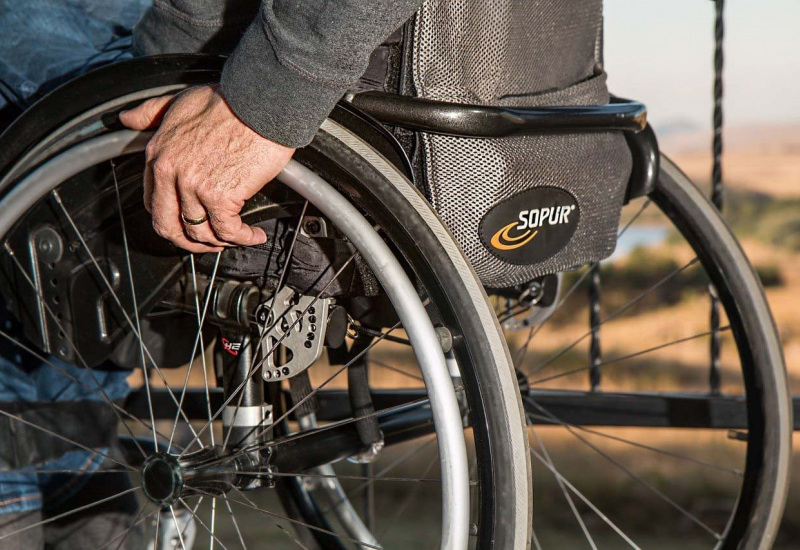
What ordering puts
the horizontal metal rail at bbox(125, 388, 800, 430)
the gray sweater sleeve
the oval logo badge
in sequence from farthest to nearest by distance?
the horizontal metal rail at bbox(125, 388, 800, 430) → the oval logo badge → the gray sweater sleeve

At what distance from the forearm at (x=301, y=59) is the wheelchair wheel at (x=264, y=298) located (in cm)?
6

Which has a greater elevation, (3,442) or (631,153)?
(631,153)

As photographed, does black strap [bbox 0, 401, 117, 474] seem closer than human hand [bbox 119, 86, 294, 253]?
No

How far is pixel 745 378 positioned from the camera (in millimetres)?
1200

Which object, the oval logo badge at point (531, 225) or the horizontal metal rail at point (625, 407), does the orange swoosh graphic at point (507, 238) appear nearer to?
the oval logo badge at point (531, 225)

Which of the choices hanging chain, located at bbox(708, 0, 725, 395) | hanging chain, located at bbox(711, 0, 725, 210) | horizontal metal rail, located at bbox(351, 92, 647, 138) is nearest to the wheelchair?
horizontal metal rail, located at bbox(351, 92, 647, 138)

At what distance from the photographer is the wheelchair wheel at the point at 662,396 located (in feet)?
3.87

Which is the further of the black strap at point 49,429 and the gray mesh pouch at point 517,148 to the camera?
the black strap at point 49,429

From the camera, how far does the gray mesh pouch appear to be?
849 millimetres

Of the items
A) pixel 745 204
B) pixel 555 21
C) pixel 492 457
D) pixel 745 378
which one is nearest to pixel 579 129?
pixel 555 21

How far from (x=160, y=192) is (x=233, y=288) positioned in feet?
0.56

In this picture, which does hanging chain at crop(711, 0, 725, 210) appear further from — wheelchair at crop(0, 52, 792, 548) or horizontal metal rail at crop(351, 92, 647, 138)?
horizontal metal rail at crop(351, 92, 647, 138)

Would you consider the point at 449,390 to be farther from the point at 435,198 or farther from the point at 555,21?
the point at 555,21

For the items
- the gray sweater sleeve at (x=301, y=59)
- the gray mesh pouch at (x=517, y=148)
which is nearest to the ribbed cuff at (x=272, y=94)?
the gray sweater sleeve at (x=301, y=59)
